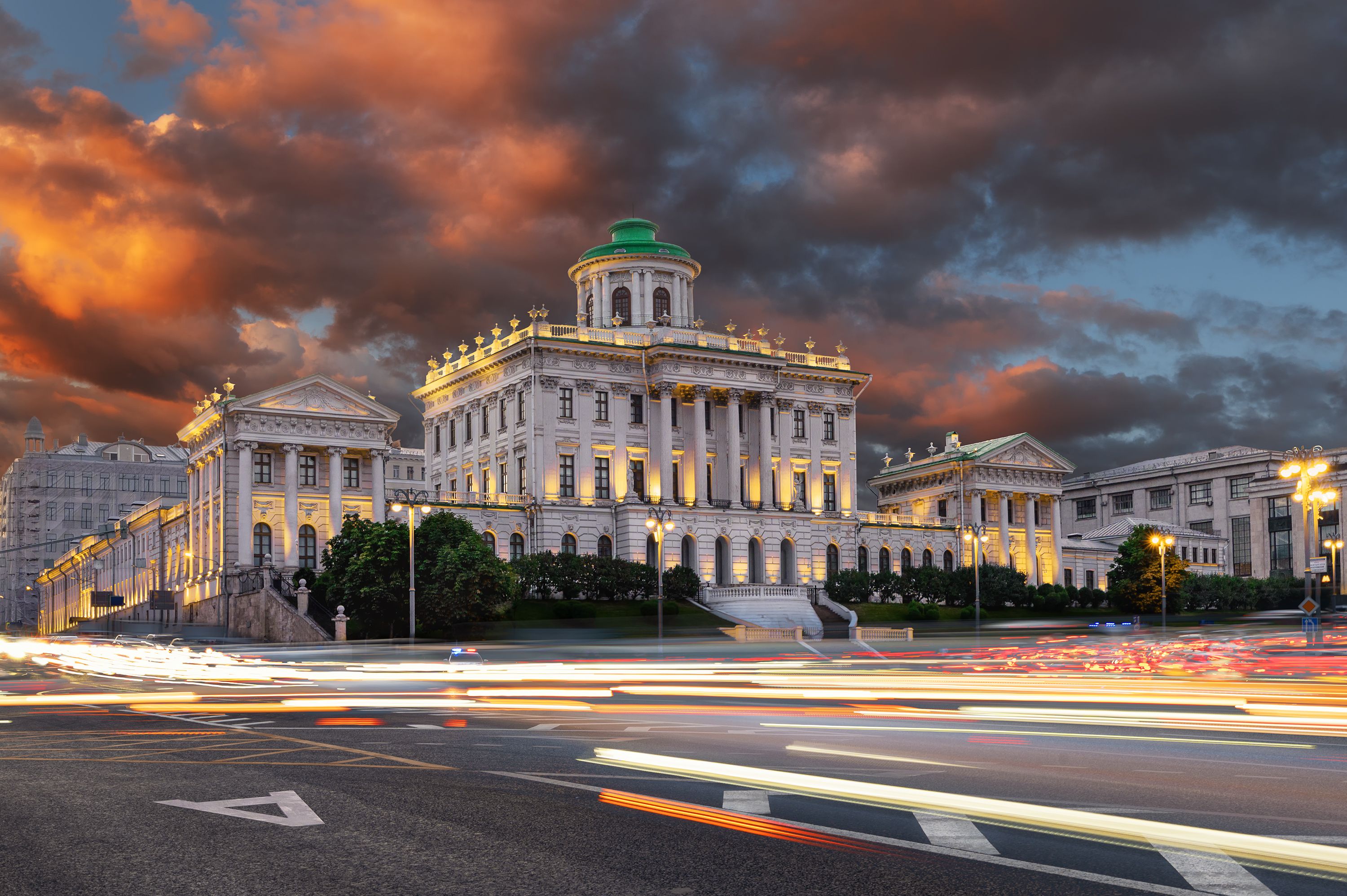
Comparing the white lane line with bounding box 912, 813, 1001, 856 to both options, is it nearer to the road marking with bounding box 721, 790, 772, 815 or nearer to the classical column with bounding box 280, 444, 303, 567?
the road marking with bounding box 721, 790, 772, 815

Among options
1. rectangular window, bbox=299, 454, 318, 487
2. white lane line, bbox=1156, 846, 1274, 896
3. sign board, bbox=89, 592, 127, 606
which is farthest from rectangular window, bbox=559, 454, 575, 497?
white lane line, bbox=1156, 846, 1274, 896

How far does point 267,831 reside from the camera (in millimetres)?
11398

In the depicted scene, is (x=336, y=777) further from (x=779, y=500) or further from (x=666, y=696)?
(x=779, y=500)

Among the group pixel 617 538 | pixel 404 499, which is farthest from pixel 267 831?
pixel 617 538

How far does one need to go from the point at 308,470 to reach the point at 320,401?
4332mm

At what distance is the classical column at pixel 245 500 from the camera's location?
3123 inches

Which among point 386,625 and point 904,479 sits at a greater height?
point 904,479

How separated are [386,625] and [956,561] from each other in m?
57.8

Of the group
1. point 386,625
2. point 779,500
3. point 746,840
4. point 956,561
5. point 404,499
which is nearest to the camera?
point 746,840

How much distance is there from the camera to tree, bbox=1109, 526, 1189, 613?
327ft

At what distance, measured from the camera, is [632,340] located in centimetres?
9212

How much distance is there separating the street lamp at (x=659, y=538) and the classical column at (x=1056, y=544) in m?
44.9

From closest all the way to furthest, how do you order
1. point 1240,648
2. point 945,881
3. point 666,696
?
point 945,881 < point 666,696 < point 1240,648

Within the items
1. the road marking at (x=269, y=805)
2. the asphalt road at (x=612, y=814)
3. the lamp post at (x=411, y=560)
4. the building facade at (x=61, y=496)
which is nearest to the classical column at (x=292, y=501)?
the lamp post at (x=411, y=560)
